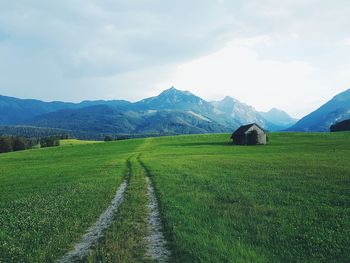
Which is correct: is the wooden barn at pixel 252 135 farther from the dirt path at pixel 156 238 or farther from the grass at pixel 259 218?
the dirt path at pixel 156 238

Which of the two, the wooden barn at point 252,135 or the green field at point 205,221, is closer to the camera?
the green field at point 205,221

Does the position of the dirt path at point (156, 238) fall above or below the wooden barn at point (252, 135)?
below

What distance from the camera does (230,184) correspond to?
31266 mm

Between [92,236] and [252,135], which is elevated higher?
[252,135]

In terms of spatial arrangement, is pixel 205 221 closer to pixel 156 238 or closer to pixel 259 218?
pixel 259 218

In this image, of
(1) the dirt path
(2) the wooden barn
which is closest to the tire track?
(1) the dirt path

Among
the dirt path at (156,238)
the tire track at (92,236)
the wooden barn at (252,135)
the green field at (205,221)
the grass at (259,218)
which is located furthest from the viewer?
the wooden barn at (252,135)

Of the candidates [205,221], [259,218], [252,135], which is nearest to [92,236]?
[205,221]

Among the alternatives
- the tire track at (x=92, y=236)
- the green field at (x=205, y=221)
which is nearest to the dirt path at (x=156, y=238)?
the green field at (x=205, y=221)

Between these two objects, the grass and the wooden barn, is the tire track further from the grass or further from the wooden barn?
the wooden barn

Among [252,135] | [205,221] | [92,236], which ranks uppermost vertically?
[252,135]

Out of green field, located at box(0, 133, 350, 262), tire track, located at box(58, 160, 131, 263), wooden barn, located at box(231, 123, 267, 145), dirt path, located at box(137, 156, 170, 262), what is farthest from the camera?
wooden barn, located at box(231, 123, 267, 145)

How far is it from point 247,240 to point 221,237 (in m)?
1.12

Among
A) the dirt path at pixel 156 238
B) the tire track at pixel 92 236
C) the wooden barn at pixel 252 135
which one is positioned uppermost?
the wooden barn at pixel 252 135
